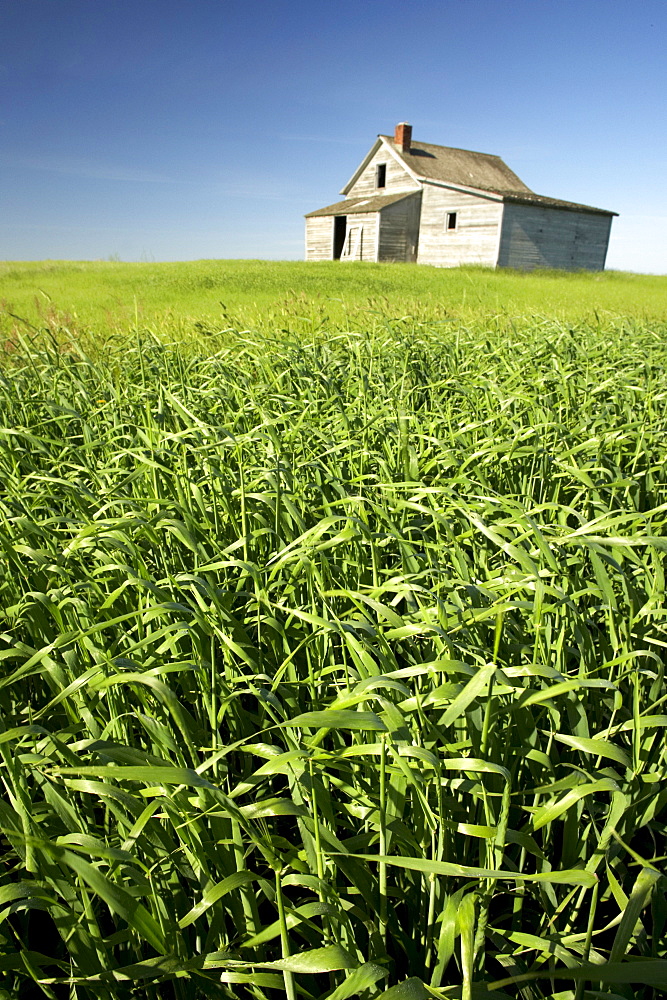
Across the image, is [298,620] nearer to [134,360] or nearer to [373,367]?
[373,367]

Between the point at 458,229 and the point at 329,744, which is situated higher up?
the point at 458,229

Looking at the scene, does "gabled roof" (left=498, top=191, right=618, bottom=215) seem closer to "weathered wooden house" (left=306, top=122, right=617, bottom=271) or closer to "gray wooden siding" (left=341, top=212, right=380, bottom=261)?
"weathered wooden house" (left=306, top=122, right=617, bottom=271)

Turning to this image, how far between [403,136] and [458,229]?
6.15 m

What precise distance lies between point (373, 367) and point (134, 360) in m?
1.63

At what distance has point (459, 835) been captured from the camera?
1156 mm

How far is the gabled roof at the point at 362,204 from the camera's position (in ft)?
89.4

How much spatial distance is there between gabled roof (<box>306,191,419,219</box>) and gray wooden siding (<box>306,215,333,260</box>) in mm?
324

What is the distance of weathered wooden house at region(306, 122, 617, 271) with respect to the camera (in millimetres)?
25594

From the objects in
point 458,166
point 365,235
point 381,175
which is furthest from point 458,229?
point 458,166

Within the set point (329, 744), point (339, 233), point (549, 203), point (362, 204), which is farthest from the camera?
point (339, 233)

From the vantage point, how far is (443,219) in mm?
27062

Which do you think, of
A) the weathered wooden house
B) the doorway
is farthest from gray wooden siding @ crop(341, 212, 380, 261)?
the doorway

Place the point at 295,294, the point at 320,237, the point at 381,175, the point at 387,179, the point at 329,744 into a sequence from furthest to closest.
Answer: the point at 320,237 < the point at 381,175 < the point at 387,179 < the point at 295,294 < the point at 329,744

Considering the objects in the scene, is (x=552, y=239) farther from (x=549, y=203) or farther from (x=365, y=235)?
(x=365, y=235)
